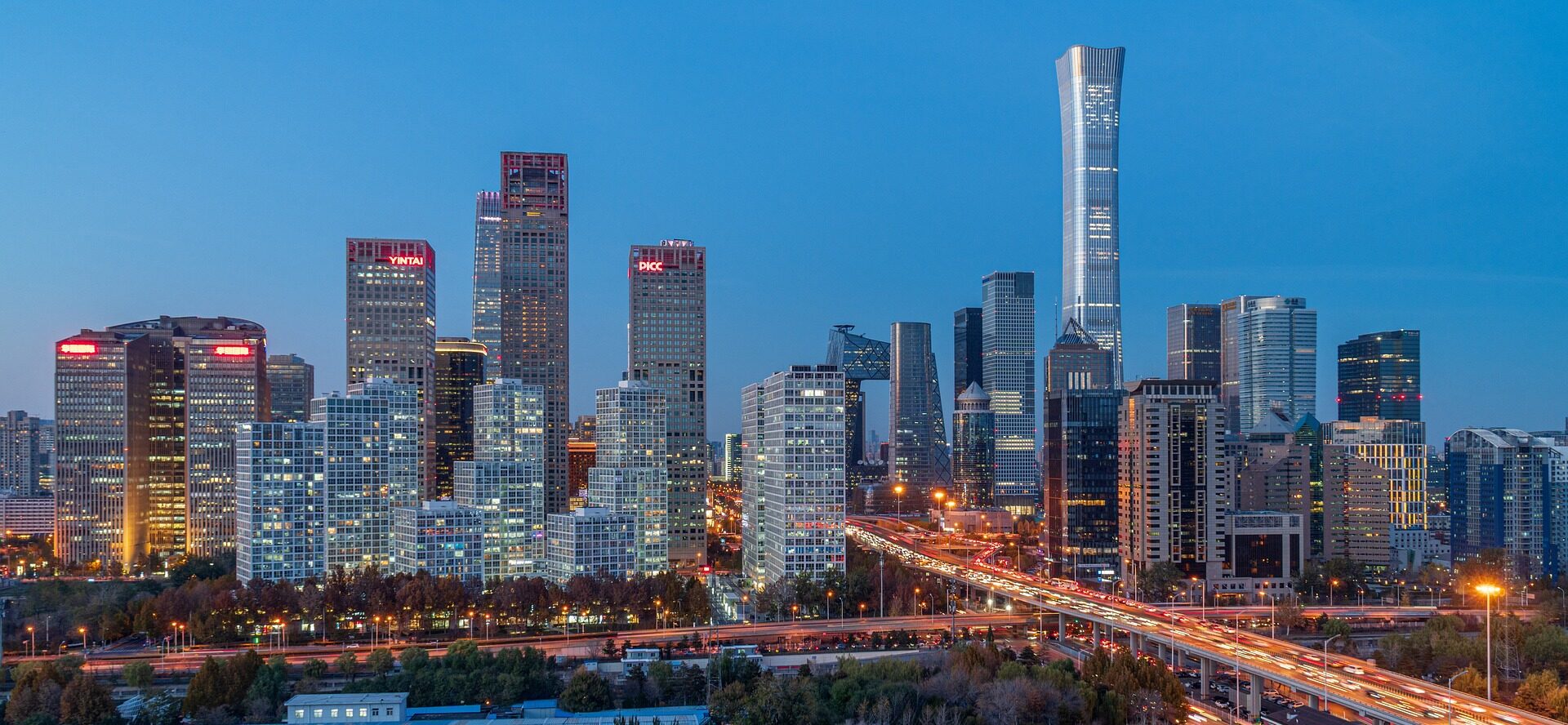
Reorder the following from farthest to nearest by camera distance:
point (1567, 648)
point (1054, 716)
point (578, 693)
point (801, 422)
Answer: point (801, 422), point (1567, 648), point (578, 693), point (1054, 716)

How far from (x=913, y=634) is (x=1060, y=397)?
63038 millimetres

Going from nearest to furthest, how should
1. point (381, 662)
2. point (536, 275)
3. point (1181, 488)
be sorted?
1. point (381, 662)
2. point (1181, 488)
3. point (536, 275)

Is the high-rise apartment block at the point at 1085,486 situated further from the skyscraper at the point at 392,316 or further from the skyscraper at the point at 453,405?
the skyscraper at the point at 453,405

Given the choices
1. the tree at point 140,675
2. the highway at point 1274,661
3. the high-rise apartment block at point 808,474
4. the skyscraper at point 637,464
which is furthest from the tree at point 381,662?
the highway at point 1274,661

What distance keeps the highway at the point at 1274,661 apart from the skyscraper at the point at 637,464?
29811 millimetres

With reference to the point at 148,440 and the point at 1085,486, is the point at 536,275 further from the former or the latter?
the point at 1085,486

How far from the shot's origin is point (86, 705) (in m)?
61.4

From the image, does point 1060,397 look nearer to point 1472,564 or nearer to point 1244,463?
point 1244,463

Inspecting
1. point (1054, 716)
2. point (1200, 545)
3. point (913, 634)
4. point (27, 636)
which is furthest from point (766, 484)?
point (27, 636)

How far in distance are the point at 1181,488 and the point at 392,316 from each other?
337 ft

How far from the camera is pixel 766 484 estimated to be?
11112 cm

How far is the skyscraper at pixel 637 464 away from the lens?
11644 cm

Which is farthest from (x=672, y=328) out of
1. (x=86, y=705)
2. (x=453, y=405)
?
(x=86, y=705)

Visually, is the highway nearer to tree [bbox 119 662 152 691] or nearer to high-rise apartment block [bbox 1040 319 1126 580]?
high-rise apartment block [bbox 1040 319 1126 580]
